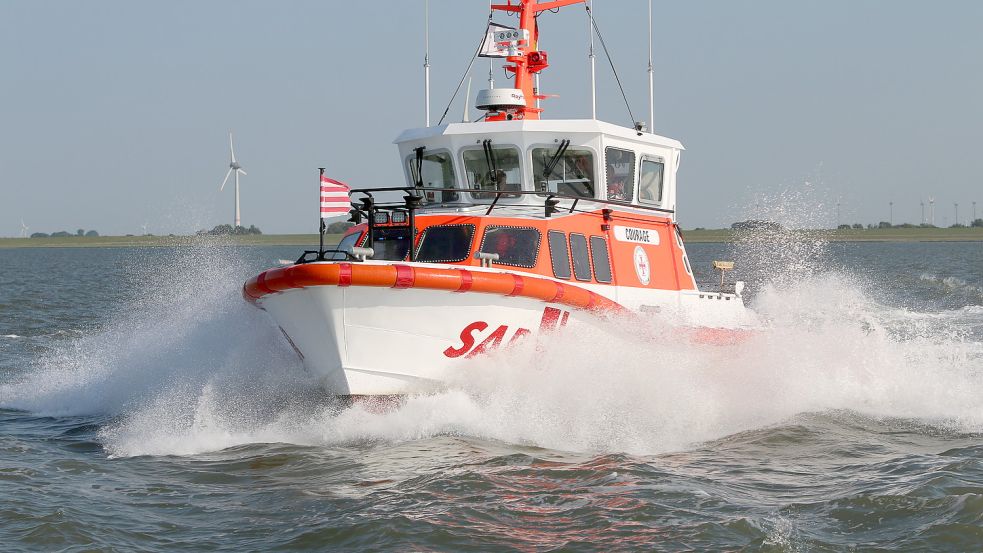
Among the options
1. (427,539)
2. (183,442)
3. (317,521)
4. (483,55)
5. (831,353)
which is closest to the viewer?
(427,539)

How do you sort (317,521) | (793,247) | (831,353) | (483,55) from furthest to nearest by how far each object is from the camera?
(793,247) < (483,55) < (831,353) < (317,521)

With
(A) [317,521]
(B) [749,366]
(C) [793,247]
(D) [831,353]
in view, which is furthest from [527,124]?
(C) [793,247]

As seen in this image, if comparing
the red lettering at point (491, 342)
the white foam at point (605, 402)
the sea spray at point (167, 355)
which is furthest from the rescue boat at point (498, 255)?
the sea spray at point (167, 355)

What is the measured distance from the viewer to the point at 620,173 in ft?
36.4

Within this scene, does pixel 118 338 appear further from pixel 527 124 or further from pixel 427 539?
pixel 427 539

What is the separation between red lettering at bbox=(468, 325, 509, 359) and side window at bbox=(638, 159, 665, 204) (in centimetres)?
302

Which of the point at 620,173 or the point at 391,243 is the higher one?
the point at 620,173

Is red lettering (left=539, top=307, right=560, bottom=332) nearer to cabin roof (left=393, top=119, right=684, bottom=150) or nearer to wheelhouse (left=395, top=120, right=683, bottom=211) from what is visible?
wheelhouse (left=395, top=120, right=683, bottom=211)

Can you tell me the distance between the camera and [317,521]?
685 centimetres

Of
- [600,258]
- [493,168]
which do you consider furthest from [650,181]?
[493,168]

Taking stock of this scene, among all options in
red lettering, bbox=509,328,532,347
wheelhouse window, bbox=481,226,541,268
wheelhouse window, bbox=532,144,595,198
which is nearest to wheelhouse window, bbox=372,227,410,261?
wheelhouse window, bbox=481,226,541,268

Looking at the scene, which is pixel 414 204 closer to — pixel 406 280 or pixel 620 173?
pixel 406 280

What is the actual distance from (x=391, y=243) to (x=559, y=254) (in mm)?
1644

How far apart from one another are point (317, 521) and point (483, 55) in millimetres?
7216
